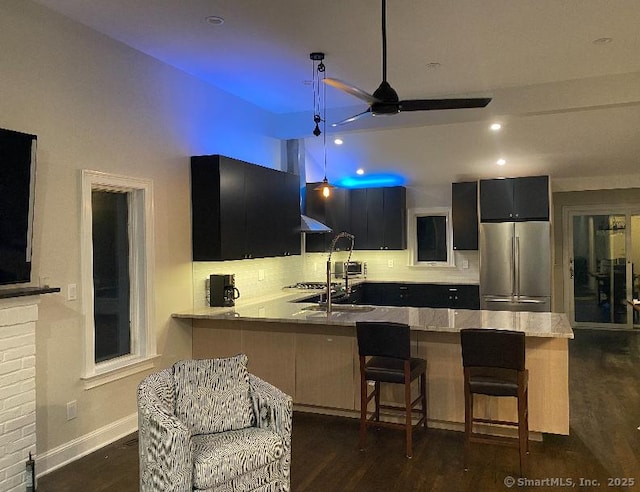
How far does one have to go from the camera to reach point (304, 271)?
7.57 m

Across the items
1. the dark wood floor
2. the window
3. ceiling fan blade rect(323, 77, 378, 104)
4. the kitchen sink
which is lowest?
the dark wood floor

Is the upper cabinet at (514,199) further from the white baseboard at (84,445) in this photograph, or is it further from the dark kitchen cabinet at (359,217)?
the white baseboard at (84,445)

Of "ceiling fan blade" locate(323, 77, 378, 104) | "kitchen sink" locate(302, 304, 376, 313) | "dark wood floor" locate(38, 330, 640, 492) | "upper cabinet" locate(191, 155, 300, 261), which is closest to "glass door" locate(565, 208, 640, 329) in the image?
"dark wood floor" locate(38, 330, 640, 492)

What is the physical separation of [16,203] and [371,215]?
5664 millimetres

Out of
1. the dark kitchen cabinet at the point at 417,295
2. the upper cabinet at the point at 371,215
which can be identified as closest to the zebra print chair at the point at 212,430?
the dark kitchen cabinet at the point at 417,295

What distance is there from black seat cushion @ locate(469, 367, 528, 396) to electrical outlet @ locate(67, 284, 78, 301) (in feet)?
9.18

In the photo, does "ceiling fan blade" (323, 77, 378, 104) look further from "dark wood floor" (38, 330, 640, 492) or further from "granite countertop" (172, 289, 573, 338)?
"dark wood floor" (38, 330, 640, 492)

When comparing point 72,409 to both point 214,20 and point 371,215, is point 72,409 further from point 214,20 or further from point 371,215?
point 371,215

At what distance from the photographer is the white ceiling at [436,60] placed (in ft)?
11.8

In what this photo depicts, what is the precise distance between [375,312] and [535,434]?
5.16 ft

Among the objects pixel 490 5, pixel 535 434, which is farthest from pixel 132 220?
pixel 535 434

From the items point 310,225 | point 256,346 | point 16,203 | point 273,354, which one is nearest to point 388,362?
point 273,354

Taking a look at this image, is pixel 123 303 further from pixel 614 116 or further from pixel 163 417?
pixel 614 116

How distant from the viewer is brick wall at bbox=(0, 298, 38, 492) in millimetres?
3164
